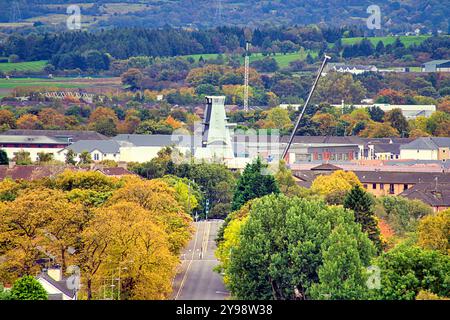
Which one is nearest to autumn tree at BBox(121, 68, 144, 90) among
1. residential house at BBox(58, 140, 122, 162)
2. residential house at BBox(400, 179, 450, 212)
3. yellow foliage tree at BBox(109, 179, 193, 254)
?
residential house at BBox(58, 140, 122, 162)

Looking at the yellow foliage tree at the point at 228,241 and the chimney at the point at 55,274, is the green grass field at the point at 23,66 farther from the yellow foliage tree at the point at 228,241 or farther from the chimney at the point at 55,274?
the chimney at the point at 55,274

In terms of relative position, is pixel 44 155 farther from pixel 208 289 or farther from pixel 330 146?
pixel 208 289

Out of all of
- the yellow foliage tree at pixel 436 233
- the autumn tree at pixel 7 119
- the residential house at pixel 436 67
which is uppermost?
the yellow foliage tree at pixel 436 233

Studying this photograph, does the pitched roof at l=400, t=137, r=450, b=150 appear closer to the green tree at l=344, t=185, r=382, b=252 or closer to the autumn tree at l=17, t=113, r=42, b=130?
the autumn tree at l=17, t=113, r=42, b=130

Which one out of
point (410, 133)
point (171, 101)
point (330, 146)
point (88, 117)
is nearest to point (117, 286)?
point (330, 146)

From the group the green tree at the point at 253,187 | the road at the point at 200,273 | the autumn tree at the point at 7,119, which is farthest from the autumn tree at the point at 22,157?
the green tree at the point at 253,187

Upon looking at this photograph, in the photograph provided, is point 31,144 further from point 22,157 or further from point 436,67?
point 436,67
